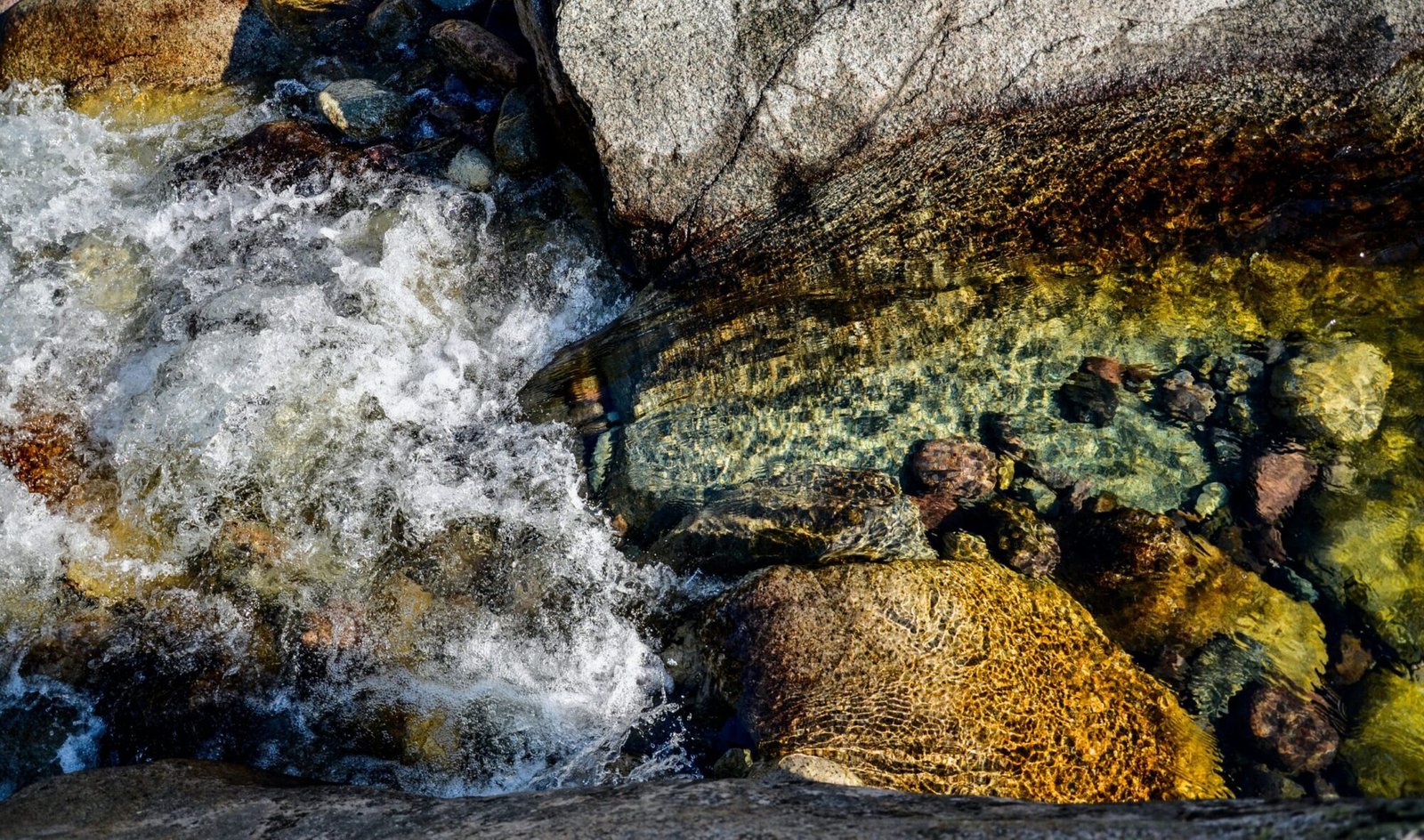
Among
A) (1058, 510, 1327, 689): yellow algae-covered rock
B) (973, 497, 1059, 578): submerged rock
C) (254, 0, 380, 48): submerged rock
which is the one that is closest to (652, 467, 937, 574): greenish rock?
(973, 497, 1059, 578): submerged rock

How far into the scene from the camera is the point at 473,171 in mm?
5801

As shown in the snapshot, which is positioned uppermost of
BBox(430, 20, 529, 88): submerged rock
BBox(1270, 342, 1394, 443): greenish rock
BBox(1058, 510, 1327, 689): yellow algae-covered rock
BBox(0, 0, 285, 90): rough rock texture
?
BBox(0, 0, 285, 90): rough rock texture

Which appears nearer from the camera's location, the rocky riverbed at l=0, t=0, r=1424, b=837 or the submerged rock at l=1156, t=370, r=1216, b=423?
the rocky riverbed at l=0, t=0, r=1424, b=837

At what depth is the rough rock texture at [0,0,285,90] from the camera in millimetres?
6488

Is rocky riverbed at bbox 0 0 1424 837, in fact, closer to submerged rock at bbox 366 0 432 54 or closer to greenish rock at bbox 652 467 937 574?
greenish rock at bbox 652 467 937 574

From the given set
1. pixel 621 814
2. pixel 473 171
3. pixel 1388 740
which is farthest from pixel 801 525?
pixel 473 171

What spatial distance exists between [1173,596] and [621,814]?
9.41 ft

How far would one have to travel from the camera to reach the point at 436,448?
15.7 ft

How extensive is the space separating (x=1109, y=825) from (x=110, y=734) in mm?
4178

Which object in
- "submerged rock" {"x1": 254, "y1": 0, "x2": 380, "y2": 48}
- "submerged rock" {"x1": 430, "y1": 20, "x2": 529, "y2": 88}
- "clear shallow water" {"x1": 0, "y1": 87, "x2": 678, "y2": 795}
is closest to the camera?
"clear shallow water" {"x1": 0, "y1": 87, "x2": 678, "y2": 795}

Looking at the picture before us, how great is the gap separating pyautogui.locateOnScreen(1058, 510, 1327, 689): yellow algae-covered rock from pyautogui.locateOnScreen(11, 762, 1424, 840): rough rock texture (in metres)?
1.98

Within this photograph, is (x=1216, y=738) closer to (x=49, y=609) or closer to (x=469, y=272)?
(x=469, y=272)

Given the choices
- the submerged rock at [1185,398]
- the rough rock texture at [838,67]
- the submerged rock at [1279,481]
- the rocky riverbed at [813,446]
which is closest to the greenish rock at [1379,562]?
the rocky riverbed at [813,446]

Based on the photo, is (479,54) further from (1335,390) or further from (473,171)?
(1335,390)
